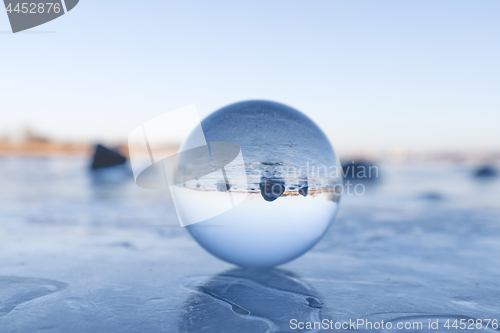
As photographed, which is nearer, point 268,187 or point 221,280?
point 268,187

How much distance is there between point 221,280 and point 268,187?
105cm

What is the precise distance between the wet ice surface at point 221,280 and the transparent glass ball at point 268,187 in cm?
39

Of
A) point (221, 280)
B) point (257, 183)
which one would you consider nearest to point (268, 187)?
point (257, 183)

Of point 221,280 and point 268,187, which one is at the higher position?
point 268,187

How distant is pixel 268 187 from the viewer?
3053 mm

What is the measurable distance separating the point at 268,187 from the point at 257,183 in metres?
0.10

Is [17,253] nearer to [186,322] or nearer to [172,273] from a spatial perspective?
[172,273]

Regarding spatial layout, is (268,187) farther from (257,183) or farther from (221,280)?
(221,280)

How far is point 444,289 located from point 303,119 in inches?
80.0

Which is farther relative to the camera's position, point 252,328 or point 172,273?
point 172,273

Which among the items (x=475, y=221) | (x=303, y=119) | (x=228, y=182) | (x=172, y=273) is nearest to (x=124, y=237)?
(x=172, y=273)

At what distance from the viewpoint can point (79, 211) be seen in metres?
7.68

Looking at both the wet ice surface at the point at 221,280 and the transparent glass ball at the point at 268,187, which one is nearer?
the wet ice surface at the point at 221,280

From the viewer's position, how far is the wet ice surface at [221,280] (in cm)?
253
